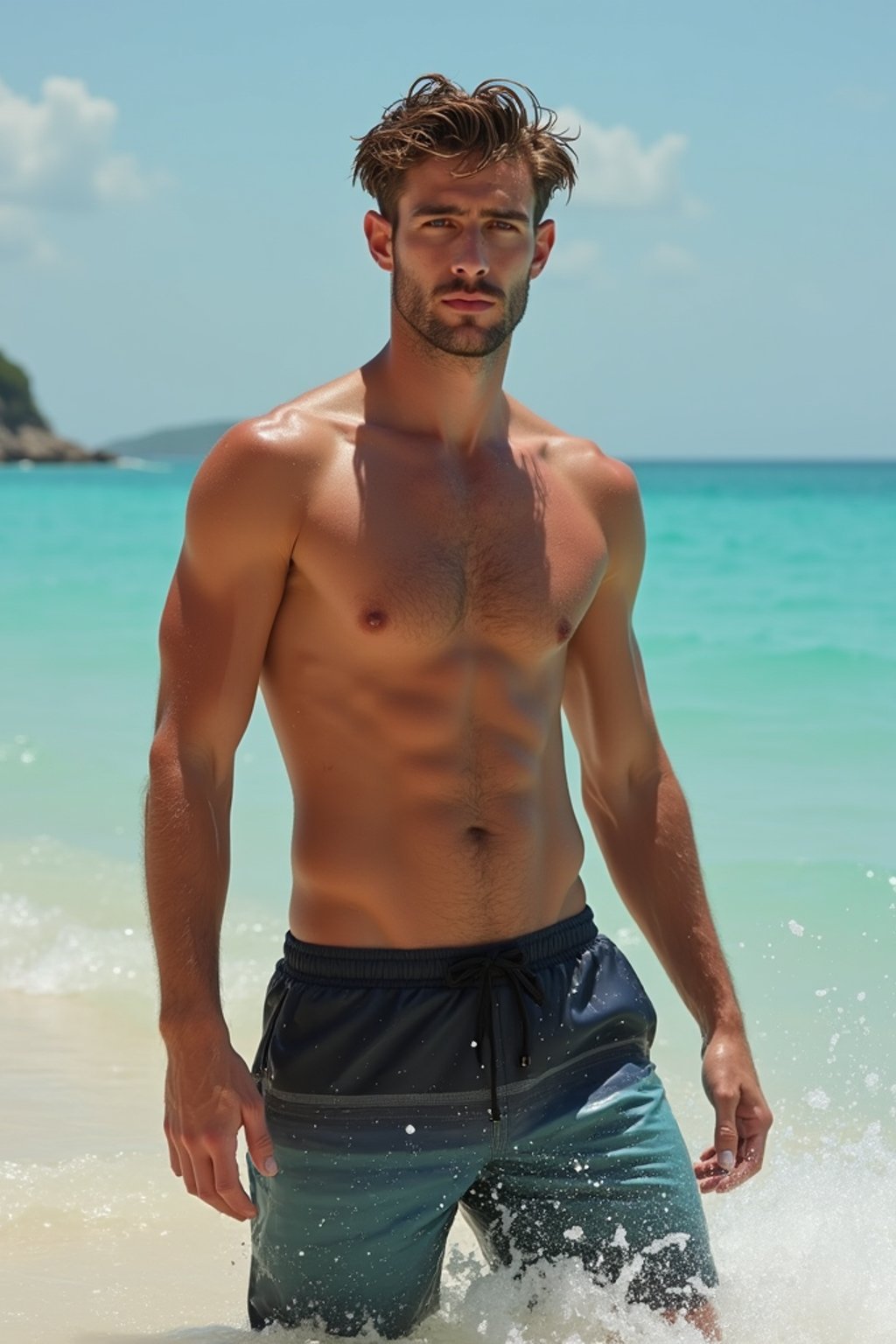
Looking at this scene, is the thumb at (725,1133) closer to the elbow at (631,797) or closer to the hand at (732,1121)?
the hand at (732,1121)

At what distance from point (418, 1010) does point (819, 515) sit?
34.2 metres

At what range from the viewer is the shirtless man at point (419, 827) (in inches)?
93.6

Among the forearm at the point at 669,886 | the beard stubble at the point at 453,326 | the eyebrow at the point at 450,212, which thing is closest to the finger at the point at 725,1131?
the forearm at the point at 669,886

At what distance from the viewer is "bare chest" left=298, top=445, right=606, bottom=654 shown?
2.44 metres

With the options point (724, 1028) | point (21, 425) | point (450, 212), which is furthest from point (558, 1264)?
point (21, 425)

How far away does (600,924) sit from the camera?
19.2ft

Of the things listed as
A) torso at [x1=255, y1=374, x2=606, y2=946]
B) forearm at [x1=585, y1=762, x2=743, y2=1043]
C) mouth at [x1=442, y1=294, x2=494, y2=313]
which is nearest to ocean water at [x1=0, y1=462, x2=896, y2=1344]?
forearm at [x1=585, y1=762, x2=743, y2=1043]

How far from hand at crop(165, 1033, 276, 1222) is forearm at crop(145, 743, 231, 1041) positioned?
33mm

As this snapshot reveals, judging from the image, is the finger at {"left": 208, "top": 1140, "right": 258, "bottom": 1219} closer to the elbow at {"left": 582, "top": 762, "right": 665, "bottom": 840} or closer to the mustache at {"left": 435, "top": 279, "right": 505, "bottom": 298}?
the elbow at {"left": 582, "top": 762, "right": 665, "bottom": 840}

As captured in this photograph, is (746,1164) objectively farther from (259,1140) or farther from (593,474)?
(593,474)

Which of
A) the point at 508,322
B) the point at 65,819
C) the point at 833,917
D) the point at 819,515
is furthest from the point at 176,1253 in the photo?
the point at 819,515

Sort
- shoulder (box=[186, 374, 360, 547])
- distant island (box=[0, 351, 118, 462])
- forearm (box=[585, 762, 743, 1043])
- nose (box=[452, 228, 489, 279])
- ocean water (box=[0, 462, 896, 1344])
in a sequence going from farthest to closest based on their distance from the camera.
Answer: distant island (box=[0, 351, 118, 462])
ocean water (box=[0, 462, 896, 1344])
forearm (box=[585, 762, 743, 1043])
nose (box=[452, 228, 489, 279])
shoulder (box=[186, 374, 360, 547])

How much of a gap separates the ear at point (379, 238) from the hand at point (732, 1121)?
1196mm

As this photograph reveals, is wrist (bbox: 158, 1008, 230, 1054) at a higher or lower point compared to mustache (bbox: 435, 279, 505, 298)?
lower
